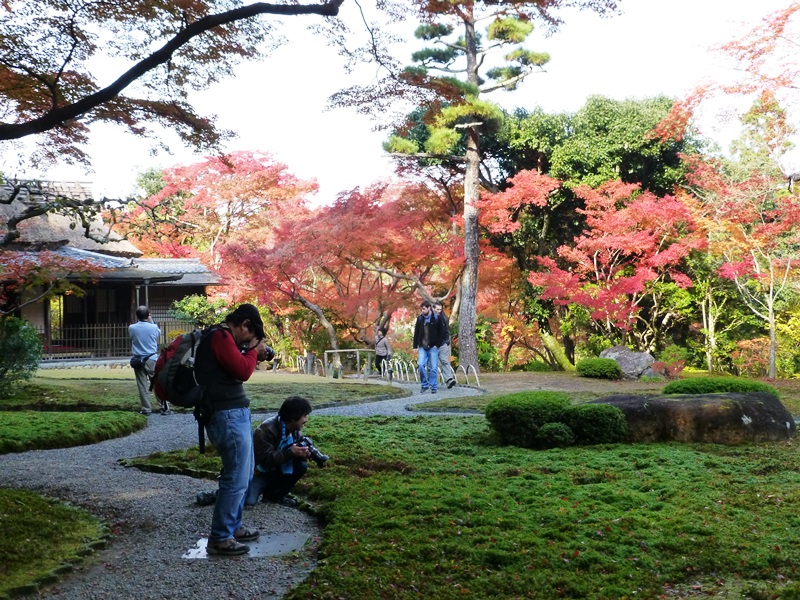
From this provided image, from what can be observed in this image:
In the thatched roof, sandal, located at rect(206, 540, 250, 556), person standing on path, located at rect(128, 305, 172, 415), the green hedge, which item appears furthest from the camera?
the thatched roof

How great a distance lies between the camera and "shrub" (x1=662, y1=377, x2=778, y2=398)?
9648mm

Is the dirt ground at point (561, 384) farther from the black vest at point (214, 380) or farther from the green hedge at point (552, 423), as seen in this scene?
the black vest at point (214, 380)

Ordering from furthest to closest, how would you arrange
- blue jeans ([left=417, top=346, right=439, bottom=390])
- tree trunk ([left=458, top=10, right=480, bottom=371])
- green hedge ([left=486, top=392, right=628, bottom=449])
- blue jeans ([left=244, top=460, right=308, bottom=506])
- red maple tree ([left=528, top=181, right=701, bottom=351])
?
tree trunk ([left=458, top=10, right=480, bottom=371])
red maple tree ([left=528, top=181, right=701, bottom=351])
blue jeans ([left=417, top=346, right=439, bottom=390])
green hedge ([left=486, top=392, right=628, bottom=449])
blue jeans ([left=244, top=460, right=308, bottom=506])

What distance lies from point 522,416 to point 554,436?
1.26 ft

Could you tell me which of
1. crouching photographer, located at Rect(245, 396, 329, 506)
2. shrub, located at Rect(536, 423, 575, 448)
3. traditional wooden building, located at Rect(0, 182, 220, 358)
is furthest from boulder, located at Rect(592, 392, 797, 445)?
traditional wooden building, located at Rect(0, 182, 220, 358)

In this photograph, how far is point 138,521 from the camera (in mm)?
5195

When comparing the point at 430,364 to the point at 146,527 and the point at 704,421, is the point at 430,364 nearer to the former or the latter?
the point at 704,421

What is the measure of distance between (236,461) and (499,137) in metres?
19.2

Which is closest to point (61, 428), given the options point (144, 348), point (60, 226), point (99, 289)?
point (144, 348)

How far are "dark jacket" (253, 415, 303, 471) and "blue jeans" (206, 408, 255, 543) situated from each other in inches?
33.9

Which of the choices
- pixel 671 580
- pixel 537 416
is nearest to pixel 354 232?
pixel 537 416

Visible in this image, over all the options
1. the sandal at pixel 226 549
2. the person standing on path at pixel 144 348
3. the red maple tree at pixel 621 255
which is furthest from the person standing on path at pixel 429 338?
the sandal at pixel 226 549

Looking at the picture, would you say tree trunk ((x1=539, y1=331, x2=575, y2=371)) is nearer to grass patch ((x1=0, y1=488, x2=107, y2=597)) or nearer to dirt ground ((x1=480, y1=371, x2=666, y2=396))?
dirt ground ((x1=480, y1=371, x2=666, y2=396))

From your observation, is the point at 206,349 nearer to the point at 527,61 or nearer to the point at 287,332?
the point at 527,61
